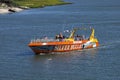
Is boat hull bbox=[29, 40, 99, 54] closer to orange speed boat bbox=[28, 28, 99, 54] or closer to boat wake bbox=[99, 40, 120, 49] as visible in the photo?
orange speed boat bbox=[28, 28, 99, 54]

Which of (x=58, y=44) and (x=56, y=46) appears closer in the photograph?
(x=56, y=46)

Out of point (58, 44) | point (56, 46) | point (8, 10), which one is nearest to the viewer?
point (56, 46)

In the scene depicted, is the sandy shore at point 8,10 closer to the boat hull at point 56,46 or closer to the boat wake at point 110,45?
the boat wake at point 110,45

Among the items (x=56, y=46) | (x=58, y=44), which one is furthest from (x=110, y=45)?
(x=56, y=46)

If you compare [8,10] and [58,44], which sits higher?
[8,10]

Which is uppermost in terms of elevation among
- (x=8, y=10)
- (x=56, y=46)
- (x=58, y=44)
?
(x=8, y=10)

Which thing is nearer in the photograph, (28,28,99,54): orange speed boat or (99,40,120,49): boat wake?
(28,28,99,54): orange speed boat

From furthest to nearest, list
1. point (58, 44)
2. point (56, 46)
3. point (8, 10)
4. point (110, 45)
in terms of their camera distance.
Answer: point (8, 10) → point (110, 45) → point (58, 44) → point (56, 46)

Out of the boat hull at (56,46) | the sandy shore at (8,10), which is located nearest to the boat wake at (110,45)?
the boat hull at (56,46)

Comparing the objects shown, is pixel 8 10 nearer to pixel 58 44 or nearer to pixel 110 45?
pixel 110 45

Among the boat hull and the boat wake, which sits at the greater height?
the boat hull

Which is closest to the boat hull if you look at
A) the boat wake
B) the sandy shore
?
the boat wake

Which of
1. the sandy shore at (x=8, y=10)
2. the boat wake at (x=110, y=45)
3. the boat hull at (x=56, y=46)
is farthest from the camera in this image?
the sandy shore at (x=8, y=10)

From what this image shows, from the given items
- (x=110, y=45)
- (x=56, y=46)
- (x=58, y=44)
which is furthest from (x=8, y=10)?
(x=56, y=46)
